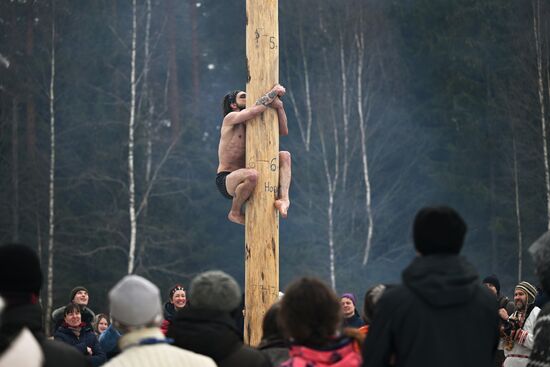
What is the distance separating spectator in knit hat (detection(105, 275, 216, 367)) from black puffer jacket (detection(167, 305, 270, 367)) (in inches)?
14.6

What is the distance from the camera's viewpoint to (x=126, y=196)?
28016 mm

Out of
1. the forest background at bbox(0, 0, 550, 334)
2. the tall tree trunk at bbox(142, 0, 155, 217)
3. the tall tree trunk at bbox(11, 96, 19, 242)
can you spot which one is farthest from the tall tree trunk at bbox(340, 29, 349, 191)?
the tall tree trunk at bbox(11, 96, 19, 242)

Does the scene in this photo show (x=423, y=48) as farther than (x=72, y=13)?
Yes

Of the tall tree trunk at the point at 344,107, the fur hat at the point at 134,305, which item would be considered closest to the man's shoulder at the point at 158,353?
the fur hat at the point at 134,305

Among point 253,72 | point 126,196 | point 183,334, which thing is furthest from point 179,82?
point 183,334

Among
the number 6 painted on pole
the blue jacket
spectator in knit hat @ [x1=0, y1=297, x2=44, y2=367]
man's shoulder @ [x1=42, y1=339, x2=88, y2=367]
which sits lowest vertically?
the blue jacket

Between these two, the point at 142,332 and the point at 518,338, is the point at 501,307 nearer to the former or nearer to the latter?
the point at 518,338

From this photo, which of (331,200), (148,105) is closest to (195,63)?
(148,105)

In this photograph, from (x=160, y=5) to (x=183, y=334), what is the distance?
25715mm

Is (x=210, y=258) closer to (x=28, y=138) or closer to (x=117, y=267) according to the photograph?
(x=117, y=267)

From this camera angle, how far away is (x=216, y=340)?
512cm

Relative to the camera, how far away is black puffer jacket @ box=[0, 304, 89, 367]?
178 inches

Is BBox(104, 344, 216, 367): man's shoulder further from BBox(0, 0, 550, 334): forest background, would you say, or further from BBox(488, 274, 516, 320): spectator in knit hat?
BBox(0, 0, 550, 334): forest background

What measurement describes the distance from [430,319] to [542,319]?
31.6 inches
